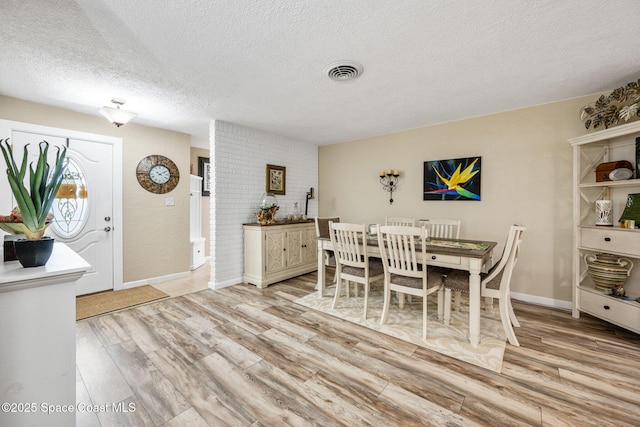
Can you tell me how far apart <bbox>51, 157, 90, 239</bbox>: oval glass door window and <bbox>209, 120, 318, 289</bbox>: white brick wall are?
161cm

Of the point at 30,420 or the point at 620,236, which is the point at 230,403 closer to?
the point at 30,420

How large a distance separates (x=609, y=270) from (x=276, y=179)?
4.24 meters

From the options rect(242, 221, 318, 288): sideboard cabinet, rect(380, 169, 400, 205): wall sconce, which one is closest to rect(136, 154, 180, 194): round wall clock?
rect(242, 221, 318, 288): sideboard cabinet

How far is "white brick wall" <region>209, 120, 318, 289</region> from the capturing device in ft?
12.1

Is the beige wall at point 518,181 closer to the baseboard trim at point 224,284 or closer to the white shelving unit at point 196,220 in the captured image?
the baseboard trim at point 224,284

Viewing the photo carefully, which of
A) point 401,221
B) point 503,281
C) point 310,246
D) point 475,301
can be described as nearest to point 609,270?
point 503,281

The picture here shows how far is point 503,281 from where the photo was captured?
88.1 inches

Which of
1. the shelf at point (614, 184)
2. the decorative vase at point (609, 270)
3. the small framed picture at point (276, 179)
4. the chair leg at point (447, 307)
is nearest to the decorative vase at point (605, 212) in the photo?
the shelf at point (614, 184)

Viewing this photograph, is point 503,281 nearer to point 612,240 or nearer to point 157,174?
point 612,240

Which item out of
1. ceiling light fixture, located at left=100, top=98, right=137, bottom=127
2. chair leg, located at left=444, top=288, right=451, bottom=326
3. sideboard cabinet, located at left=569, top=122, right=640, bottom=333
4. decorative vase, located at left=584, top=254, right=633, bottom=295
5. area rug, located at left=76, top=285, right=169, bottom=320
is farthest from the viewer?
area rug, located at left=76, top=285, right=169, bottom=320

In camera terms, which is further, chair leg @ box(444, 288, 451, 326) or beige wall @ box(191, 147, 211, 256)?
beige wall @ box(191, 147, 211, 256)

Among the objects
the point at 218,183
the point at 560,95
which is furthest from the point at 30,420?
the point at 560,95

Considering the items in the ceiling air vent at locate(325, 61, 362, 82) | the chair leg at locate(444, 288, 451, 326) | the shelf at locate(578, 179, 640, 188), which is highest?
the ceiling air vent at locate(325, 61, 362, 82)

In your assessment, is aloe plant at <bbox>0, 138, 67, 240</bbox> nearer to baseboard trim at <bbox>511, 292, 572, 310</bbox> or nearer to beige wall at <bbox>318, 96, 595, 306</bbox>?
beige wall at <bbox>318, 96, 595, 306</bbox>
